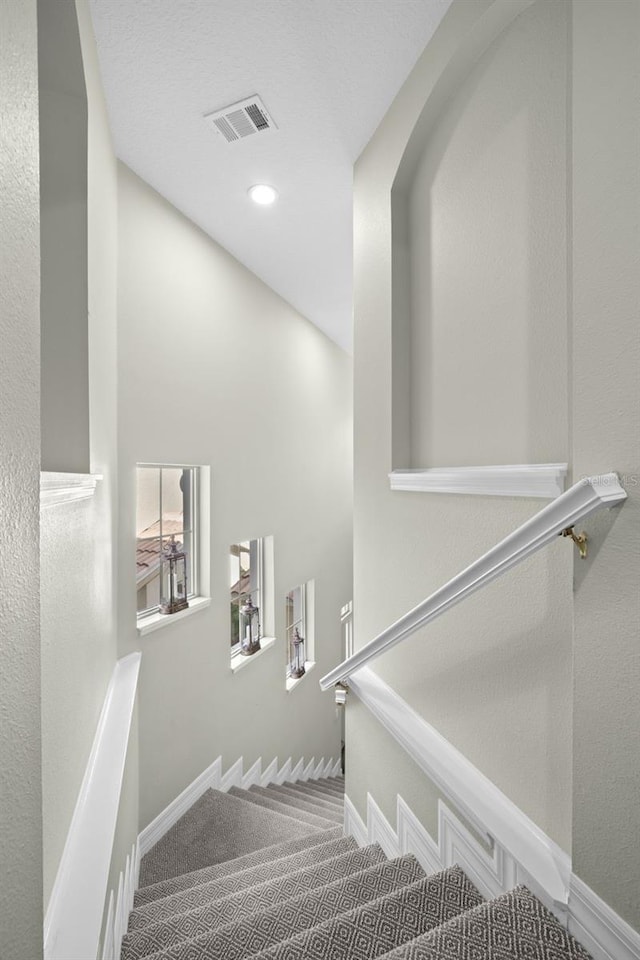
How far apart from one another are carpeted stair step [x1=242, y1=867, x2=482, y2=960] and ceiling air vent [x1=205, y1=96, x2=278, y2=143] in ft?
9.81

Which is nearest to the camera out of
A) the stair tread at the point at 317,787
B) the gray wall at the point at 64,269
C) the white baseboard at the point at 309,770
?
the gray wall at the point at 64,269

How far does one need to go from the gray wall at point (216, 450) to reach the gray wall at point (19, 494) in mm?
2123

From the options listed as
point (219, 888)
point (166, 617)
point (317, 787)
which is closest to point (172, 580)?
A: point (166, 617)

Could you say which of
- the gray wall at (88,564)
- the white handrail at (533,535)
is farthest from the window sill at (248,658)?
the white handrail at (533,535)

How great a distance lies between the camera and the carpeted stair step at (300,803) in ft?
12.9

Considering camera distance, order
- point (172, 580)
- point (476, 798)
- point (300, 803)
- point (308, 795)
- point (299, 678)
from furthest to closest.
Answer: point (299, 678)
point (308, 795)
point (300, 803)
point (172, 580)
point (476, 798)

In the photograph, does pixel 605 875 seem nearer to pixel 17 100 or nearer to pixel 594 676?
pixel 594 676

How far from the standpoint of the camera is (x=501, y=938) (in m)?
1.15

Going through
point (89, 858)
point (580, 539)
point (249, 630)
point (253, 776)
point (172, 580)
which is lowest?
point (253, 776)

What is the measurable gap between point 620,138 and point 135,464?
2539 millimetres

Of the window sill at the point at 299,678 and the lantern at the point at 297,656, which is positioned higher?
the lantern at the point at 297,656

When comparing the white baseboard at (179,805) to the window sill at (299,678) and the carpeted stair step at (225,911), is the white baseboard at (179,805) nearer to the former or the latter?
the carpeted stair step at (225,911)

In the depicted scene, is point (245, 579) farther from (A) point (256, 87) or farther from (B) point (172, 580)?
(A) point (256, 87)

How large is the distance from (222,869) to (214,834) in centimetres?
64
